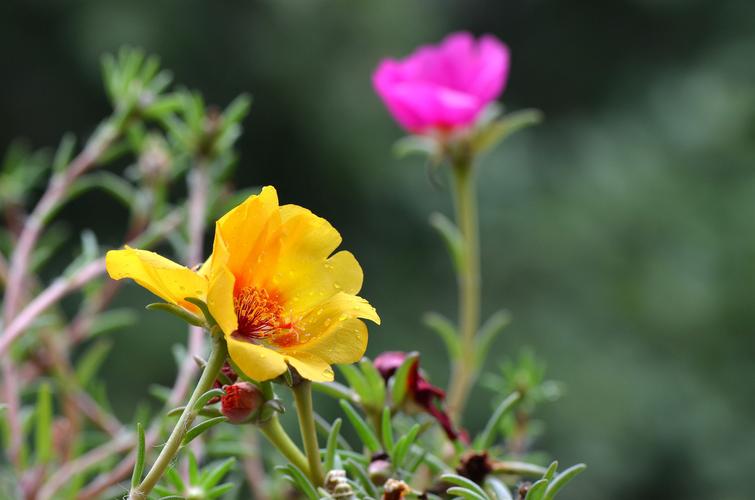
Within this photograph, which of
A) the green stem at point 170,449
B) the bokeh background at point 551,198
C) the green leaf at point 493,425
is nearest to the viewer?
the green stem at point 170,449

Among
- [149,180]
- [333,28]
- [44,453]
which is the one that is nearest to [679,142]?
[333,28]

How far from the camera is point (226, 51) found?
263cm

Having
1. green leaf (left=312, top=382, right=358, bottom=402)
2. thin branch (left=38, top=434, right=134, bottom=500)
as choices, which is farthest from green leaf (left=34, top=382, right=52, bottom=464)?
green leaf (left=312, top=382, right=358, bottom=402)

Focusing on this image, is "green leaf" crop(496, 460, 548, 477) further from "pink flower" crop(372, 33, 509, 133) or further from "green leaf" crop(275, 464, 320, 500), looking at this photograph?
"pink flower" crop(372, 33, 509, 133)

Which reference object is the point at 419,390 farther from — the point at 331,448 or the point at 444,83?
the point at 444,83

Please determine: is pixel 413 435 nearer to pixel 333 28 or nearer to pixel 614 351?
pixel 614 351

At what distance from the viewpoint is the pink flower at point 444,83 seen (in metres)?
0.53

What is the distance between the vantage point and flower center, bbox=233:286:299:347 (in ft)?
0.93

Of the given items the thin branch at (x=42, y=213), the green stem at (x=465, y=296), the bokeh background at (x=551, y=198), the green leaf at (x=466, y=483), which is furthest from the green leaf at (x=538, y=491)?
the bokeh background at (x=551, y=198)

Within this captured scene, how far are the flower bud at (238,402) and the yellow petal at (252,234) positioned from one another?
1.3 inches

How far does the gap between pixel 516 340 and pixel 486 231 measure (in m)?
0.28

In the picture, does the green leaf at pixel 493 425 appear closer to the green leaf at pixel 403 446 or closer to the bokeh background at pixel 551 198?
the green leaf at pixel 403 446

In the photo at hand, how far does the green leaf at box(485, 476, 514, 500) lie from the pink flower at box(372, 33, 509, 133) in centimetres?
26

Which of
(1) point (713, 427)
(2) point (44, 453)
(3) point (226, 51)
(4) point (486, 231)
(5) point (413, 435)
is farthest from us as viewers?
(3) point (226, 51)
